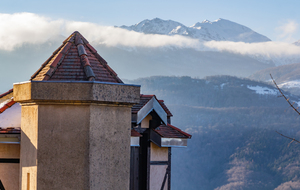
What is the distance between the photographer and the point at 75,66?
16.1 feet

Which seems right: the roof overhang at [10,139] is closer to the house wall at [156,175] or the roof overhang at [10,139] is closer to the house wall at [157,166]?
the house wall at [157,166]

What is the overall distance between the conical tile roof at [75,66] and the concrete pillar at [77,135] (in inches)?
27.1

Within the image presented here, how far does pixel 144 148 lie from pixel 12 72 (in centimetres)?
16656

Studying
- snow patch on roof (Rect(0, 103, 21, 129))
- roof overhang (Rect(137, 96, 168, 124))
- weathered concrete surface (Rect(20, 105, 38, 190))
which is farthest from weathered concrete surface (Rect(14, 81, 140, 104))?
roof overhang (Rect(137, 96, 168, 124))

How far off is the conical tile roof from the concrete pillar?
2.26ft

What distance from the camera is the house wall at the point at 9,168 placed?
589 centimetres

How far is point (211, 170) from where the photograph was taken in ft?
500

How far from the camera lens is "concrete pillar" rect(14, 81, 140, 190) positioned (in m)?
3.73

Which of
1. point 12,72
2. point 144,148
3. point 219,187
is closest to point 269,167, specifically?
point 219,187

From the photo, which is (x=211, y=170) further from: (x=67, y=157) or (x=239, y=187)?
(x=67, y=157)

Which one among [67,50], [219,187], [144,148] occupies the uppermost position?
[67,50]

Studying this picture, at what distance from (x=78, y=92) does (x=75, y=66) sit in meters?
1.22

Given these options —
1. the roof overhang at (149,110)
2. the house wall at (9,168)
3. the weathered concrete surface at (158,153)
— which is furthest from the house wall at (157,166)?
the house wall at (9,168)

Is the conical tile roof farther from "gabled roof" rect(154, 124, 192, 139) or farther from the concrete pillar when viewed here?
"gabled roof" rect(154, 124, 192, 139)
